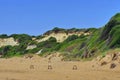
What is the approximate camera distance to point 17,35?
464 feet

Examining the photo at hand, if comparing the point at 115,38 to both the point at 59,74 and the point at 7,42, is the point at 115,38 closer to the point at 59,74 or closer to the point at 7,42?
the point at 59,74

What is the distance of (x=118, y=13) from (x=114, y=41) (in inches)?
512

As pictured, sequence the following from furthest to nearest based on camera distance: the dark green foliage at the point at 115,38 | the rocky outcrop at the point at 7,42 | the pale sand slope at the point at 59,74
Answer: the rocky outcrop at the point at 7,42 → the dark green foliage at the point at 115,38 → the pale sand slope at the point at 59,74

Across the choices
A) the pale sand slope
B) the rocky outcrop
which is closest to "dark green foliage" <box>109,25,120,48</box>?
the pale sand slope

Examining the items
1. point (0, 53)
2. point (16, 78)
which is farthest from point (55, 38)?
point (16, 78)

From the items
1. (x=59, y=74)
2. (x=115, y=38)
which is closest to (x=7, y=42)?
(x=115, y=38)

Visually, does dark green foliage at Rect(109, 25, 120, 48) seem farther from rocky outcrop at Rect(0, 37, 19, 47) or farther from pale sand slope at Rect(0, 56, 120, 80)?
rocky outcrop at Rect(0, 37, 19, 47)

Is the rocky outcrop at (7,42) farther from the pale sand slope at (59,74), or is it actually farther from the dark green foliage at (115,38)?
the pale sand slope at (59,74)

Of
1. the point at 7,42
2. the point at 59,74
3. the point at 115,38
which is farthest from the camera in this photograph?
the point at 7,42

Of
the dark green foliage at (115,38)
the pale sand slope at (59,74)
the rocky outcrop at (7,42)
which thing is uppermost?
the rocky outcrop at (7,42)

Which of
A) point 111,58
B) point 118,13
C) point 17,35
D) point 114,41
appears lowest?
point 111,58

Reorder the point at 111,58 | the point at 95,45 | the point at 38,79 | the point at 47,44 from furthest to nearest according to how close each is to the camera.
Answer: the point at 47,44, the point at 95,45, the point at 111,58, the point at 38,79

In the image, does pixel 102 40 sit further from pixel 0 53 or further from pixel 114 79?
pixel 0 53

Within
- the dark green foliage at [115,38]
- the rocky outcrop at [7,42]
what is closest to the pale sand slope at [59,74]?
the dark green foliage at [115,38]
